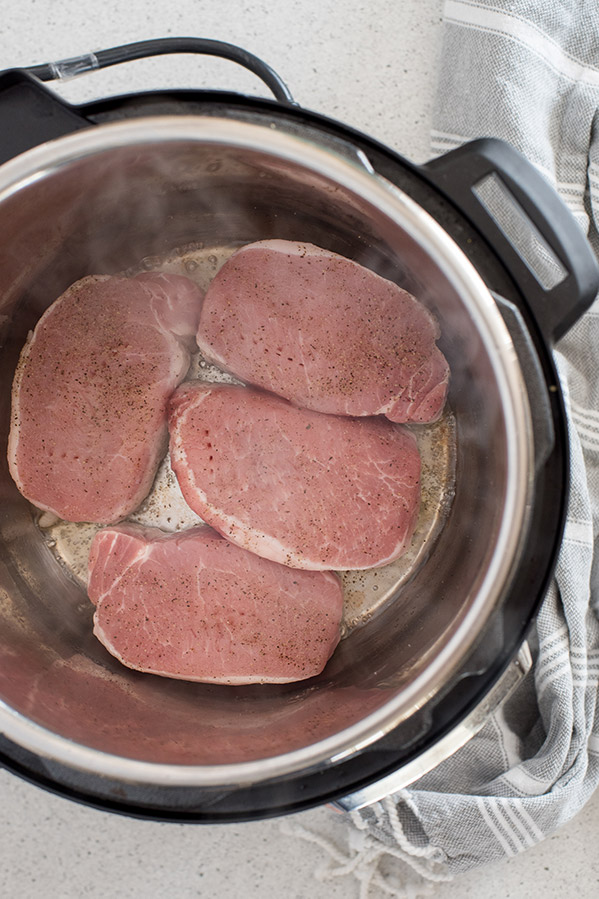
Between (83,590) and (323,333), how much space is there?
0.55 m

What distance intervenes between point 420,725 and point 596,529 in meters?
0.46

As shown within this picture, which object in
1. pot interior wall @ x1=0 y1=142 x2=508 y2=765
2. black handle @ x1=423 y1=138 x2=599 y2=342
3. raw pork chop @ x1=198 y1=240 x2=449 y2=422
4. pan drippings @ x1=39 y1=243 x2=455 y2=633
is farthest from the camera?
pan drippings @ x1=39 y1=243 x2=455 y2=633

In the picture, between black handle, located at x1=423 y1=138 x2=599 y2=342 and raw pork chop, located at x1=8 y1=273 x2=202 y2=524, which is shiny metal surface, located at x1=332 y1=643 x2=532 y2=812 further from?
raw pork chop, located at x1=8 y1=273 x2=202 y2=524

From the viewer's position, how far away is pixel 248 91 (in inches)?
42.4

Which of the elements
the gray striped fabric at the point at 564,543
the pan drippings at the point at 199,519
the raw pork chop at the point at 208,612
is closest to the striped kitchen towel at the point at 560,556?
the gray striped fabric at the point at 564,543

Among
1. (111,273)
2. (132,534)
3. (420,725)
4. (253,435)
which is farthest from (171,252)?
(420,725)

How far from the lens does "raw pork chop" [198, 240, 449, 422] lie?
0.94 meters

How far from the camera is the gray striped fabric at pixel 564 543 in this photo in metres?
0.99

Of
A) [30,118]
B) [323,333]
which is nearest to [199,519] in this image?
[323,333]

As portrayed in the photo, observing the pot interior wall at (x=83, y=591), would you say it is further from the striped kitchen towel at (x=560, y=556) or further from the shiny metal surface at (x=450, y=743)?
the striped kitchen towel at (x=560, y=556)

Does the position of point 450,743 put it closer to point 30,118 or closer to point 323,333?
point 323,333

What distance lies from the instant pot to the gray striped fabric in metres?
0.21

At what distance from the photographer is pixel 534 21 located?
3.23 ft

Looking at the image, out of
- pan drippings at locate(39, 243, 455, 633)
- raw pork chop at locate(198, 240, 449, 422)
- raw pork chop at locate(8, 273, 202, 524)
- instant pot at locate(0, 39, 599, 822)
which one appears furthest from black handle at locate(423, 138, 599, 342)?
raw pork chop at locate(8, 273, 202, 524)
